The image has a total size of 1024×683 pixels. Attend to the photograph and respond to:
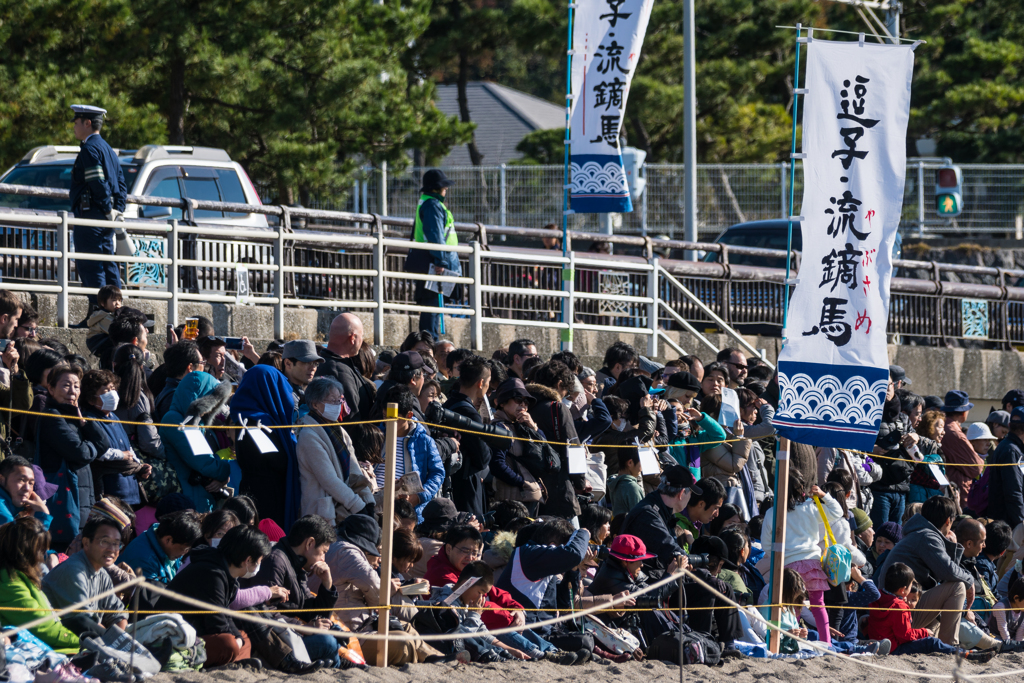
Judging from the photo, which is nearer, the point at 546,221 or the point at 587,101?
the point at 587,101

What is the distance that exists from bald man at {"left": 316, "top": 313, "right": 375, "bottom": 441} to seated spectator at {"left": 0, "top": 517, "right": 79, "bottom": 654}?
2750 millimetres

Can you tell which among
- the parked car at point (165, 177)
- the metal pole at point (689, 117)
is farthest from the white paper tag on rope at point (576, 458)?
the metal pole at point (689, 117)

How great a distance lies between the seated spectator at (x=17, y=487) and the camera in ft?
25.3

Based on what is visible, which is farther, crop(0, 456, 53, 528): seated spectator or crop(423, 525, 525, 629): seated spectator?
crop(423, 525, 525, 629): seated spectator

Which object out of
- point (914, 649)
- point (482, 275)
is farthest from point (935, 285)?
point (914, 649)

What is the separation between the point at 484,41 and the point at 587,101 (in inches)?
703

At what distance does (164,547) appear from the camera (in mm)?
7727

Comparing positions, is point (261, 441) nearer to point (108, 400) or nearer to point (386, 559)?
point (108, 400)

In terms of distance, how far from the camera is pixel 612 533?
10.2 m

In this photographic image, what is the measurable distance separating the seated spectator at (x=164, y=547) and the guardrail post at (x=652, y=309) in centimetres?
867

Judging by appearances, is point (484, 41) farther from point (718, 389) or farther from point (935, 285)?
point (718, 389)

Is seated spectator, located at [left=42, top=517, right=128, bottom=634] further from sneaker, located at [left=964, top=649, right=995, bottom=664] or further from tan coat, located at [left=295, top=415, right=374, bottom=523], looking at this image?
sneaker, located at [left=964, top=649, right=995, bottom=664]


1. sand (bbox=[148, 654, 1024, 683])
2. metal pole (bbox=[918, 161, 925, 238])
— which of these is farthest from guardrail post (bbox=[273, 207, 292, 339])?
metal pole (bbox=[918, 161, 925, 238])

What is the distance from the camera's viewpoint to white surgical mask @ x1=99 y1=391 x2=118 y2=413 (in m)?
8.50
